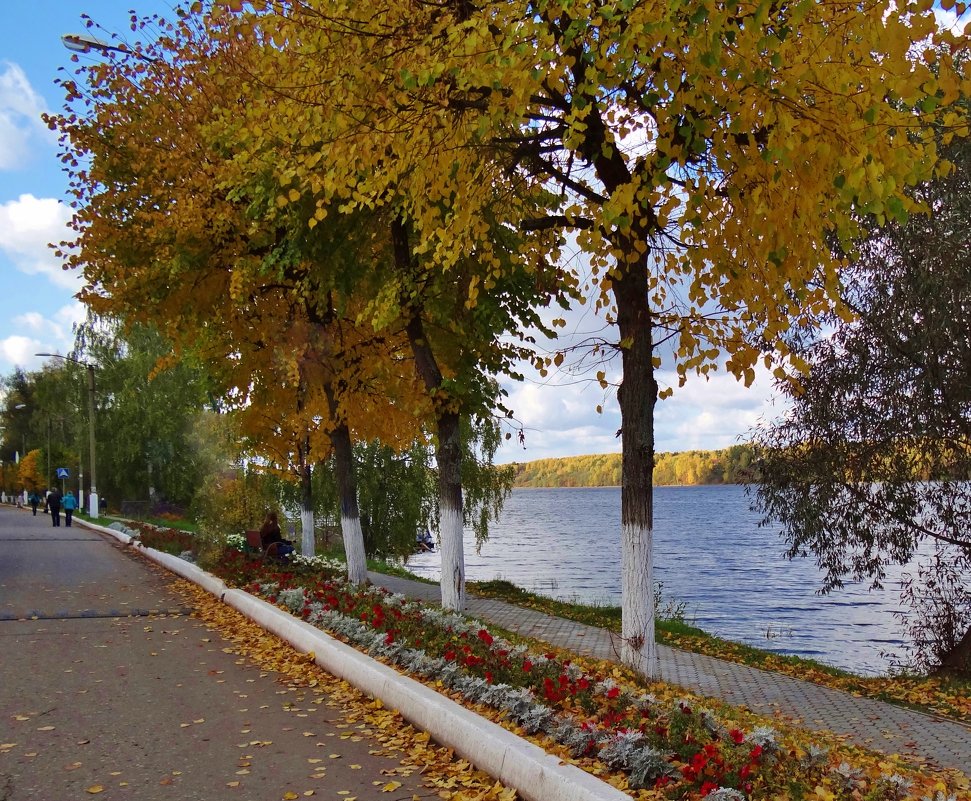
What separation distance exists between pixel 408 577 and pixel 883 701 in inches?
490

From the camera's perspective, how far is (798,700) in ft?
30.9

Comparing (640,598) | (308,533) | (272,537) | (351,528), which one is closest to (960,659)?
(640,598)

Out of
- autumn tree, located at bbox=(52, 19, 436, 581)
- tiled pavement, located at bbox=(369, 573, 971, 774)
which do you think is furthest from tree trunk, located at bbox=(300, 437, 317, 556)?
Result: tiled pavement, located at bbox=(369, 573, 971, 774)

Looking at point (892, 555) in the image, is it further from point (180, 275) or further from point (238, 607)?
point (180, 275)

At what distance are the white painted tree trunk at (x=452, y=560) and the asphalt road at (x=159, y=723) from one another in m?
3.09

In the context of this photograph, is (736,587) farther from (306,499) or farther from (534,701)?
(534,701)

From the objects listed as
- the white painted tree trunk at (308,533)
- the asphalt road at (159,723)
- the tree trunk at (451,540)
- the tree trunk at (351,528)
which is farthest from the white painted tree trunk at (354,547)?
the white painted tree trunk at (308,533)

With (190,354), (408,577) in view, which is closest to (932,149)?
(190,354)

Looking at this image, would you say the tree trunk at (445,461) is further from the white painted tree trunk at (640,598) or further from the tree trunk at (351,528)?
the white painted tree trunk at (640,598)

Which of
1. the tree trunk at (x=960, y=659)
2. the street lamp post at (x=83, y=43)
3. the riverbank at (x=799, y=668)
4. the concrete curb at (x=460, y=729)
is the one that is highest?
the street lamp post at (x=83, y=43)

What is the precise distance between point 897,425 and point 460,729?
30.9 feet

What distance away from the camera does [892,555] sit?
14.1 meters

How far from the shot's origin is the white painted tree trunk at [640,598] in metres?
8.45

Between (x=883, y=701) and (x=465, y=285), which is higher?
(x=465, y=285)
